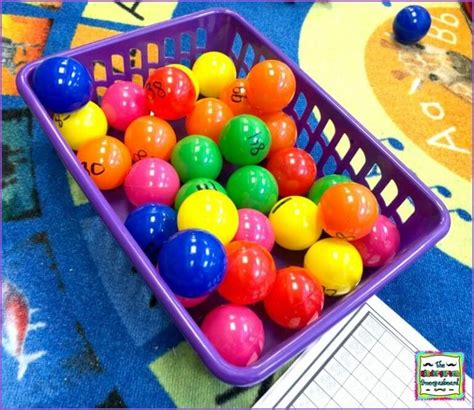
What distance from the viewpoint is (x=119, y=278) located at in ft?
2.55

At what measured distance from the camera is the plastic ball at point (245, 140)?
81cm

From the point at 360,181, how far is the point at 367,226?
7.7 inches

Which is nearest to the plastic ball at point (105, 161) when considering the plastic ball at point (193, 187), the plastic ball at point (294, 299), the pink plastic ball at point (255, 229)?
the plastic ball at point (193, 187)

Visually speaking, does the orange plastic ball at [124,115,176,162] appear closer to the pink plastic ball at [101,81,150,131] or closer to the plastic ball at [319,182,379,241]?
the pink plastic ball at [101,81,150,131]

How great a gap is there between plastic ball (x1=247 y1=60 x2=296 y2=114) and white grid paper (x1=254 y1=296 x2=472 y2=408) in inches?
14.6

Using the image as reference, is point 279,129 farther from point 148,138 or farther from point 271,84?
point 148,138

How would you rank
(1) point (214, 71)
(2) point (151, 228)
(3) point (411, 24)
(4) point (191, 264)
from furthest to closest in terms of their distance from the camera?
1. (3) point (411, 24)
2. (1) point (214, 71)
3. (2) point (151, 228)
4. (4) point (191, 264)

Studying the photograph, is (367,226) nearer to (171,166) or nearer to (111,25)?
(171,166)

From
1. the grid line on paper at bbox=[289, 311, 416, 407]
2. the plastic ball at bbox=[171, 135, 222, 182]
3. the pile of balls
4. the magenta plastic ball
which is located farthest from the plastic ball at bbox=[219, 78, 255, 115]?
the grid line on paper at bbox=[289, 311, 416, 407]

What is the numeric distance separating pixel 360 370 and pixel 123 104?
1.93 ft

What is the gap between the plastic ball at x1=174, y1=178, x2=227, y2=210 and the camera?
2.52ft

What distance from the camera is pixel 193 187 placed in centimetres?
77

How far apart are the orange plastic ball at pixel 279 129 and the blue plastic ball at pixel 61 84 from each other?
0.31 m

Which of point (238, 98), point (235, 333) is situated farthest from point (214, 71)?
point (235, 333)
